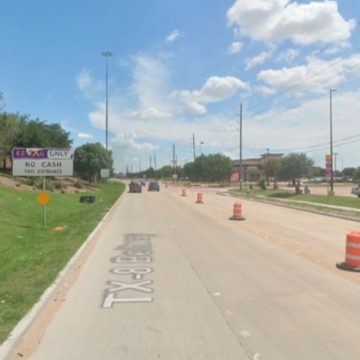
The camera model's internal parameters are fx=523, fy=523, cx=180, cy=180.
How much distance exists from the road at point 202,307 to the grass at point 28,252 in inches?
13.3

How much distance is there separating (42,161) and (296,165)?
1688 inches

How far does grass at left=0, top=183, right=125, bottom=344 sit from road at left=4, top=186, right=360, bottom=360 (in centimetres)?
34

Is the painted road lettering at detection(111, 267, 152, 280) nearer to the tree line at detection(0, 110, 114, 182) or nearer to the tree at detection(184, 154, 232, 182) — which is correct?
the tree line at detection(0, 110, 114, 182)

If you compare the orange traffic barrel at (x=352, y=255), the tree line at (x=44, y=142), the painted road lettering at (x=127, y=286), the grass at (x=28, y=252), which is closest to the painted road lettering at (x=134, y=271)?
the painted road lettering at (x=127, y=286)

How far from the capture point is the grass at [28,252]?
7348 millimetres

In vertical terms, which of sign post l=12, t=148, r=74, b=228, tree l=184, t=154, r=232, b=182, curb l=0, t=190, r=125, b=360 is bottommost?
curb l=0, t=190, r=125, b=360

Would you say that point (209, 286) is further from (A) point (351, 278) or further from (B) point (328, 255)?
(B) point (328, 255)

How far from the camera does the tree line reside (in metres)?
45.2

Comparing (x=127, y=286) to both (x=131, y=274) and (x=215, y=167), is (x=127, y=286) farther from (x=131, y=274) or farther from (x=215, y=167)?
(x=215, y=167)

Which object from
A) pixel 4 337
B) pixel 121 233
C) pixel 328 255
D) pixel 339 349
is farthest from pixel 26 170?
pixel 339 349

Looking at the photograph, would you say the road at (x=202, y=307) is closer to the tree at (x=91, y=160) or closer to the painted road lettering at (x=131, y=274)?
the painted road lettering at (x=131, y=274)

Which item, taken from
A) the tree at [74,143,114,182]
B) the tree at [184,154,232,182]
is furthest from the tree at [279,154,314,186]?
the tree at [184,154,232,182]

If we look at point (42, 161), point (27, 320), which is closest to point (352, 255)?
point (27, 320)

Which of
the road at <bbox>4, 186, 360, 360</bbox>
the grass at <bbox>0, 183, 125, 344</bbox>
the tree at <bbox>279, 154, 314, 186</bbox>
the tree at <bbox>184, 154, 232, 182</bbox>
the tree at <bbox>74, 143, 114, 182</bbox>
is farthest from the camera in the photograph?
the tree at <bbox>184, 154, 232, 182</bbox>
